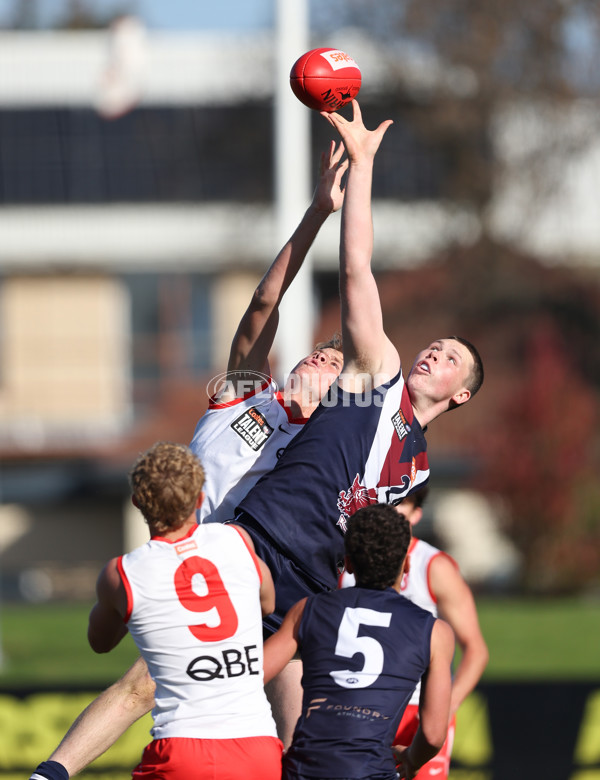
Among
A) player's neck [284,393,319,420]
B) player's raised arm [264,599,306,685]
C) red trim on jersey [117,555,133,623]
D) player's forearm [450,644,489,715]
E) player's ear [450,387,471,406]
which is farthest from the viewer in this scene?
player's forearm [450,644,489,715]

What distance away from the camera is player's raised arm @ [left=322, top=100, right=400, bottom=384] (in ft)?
15.5

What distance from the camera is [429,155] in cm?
2962

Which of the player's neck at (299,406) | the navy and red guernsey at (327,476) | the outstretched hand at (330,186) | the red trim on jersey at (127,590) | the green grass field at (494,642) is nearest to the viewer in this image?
the red trim on jersey at (127,590)

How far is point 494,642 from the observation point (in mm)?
18547

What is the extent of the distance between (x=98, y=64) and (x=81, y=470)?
11.0 metres

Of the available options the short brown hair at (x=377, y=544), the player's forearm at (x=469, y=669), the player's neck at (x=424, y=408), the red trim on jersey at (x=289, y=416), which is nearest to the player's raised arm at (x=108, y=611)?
the short brown hair at (x=377, y=544)

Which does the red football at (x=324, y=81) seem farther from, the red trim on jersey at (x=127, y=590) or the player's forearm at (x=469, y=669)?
the player's forearm at (x=469, y=669)

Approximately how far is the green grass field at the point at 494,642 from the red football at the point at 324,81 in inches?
437

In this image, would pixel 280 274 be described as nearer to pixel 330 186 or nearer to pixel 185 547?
pixel 330 186

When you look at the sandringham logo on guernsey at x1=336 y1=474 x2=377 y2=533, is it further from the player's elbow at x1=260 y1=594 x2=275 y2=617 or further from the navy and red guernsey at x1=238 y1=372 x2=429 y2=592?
the player's elbow at x1=260 y1=594 x2=275 y2=617

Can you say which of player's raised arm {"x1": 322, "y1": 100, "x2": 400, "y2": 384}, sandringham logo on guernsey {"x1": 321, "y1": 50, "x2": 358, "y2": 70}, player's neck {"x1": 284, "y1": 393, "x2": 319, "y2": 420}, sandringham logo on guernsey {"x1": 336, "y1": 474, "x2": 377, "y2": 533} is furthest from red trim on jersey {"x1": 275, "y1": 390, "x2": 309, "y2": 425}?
sandringham logo on guernsey {"x1": 321, "y1": 50, "x2": 358, "y2": 70}

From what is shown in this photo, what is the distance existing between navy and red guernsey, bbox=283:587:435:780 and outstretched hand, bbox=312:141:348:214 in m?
1.82

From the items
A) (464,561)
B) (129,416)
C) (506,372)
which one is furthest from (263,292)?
(129,416)

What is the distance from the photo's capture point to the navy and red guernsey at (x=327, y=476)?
196 inches
